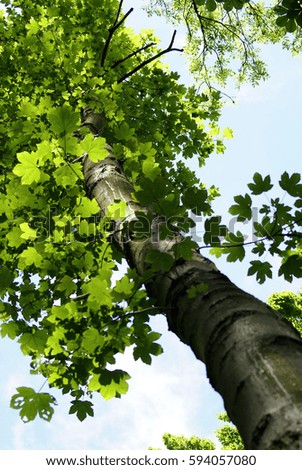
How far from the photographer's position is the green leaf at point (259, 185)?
178 cm

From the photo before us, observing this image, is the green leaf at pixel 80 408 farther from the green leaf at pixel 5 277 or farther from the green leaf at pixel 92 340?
the green leaf at pixel 5 277

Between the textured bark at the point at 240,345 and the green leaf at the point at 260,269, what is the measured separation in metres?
0.60

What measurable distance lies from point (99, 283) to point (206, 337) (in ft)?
2.51

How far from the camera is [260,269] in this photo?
81.1 inches

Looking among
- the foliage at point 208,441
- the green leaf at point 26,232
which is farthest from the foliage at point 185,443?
the green leaf at point 26,232

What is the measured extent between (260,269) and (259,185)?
517 mm

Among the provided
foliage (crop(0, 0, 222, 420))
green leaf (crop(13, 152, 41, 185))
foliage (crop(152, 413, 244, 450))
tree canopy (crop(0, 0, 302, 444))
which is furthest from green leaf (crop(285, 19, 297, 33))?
foliage (crop(152, 413, 244, 450))

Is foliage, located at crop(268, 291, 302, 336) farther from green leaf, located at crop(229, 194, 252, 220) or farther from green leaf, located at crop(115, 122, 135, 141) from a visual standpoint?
green leaf, located at crop(229, 194, 252, 220)

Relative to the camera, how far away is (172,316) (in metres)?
1.40

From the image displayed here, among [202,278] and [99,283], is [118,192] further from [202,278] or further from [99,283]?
[202,278]

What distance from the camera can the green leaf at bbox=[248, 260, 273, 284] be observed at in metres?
2.04

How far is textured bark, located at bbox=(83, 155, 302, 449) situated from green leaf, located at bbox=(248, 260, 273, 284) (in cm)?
60

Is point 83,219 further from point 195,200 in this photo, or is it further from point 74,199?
point 195,200

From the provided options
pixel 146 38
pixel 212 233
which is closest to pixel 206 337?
pixel 212 233
